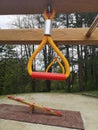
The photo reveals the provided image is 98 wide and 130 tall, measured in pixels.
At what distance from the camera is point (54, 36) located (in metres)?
2.35

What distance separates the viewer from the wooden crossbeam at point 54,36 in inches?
92.0

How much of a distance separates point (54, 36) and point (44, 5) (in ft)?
3.91

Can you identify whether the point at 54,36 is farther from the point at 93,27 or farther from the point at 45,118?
the point at 45,118

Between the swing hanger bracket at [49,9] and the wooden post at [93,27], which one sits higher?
the wooden post at [93,27]

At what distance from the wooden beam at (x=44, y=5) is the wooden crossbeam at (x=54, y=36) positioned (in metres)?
1.12

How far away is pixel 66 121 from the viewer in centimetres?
563

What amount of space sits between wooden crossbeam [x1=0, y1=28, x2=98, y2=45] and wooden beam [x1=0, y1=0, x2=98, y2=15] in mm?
1115

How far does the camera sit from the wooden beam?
114cm

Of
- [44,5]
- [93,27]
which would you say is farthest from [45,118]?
[44,5]

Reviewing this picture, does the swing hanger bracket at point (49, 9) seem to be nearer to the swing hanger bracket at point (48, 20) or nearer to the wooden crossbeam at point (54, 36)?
the swing hanger bracket at point (48, 20)

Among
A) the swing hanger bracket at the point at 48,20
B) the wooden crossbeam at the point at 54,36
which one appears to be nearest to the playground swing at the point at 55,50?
the swing hanger bracket at the point at 48,20

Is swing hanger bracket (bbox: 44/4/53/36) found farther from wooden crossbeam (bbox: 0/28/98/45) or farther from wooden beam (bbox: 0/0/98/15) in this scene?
wooden crossbeam (bbox: 0/28/98/45)

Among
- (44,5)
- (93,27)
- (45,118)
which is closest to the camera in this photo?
(44,5)

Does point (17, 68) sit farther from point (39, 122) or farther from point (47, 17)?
point (47, 17)
